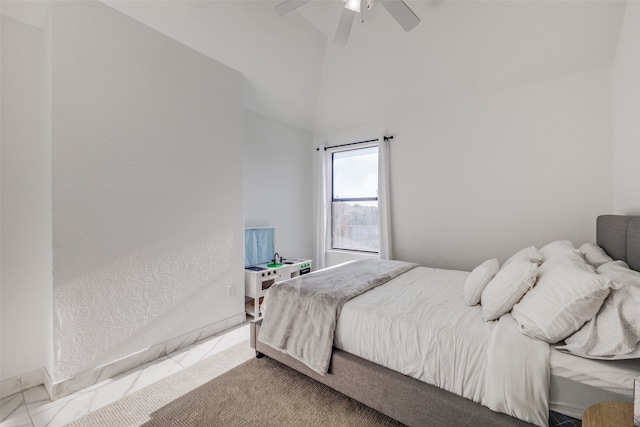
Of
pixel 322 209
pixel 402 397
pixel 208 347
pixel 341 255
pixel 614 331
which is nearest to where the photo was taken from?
pixel 614 331

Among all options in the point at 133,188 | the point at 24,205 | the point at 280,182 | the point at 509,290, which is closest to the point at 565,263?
the point at 509,290

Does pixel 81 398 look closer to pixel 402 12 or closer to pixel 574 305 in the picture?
pixel 574 305

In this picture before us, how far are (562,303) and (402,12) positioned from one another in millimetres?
2089

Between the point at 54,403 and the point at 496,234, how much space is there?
157 inches

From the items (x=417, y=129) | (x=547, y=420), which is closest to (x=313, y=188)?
(x=417, y=129)

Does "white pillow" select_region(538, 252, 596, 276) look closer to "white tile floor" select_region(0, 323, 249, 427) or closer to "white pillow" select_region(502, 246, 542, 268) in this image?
"white pillow" select_region(502, 246, 542, 268)

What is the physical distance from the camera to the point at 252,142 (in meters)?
3.49

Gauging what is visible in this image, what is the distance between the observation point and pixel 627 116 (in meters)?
2.02

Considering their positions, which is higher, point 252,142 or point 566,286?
point 252,142

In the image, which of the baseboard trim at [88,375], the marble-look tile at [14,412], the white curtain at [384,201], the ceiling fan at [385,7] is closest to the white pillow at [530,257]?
the white curtain at [384,201]

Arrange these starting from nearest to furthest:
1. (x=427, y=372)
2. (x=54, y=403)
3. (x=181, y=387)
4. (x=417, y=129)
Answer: (x=427, y=372) → (x=54, y=403) → (x=181, y=387) → (x=417, y=129)

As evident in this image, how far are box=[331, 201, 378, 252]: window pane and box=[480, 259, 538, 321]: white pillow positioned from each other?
2500 millimetres

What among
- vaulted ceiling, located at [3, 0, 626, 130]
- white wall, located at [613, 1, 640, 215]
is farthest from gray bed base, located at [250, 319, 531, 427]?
vaulted ceiling, located at [3, 0, 626, 130]

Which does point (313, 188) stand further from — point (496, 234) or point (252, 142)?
point (496, 234)
